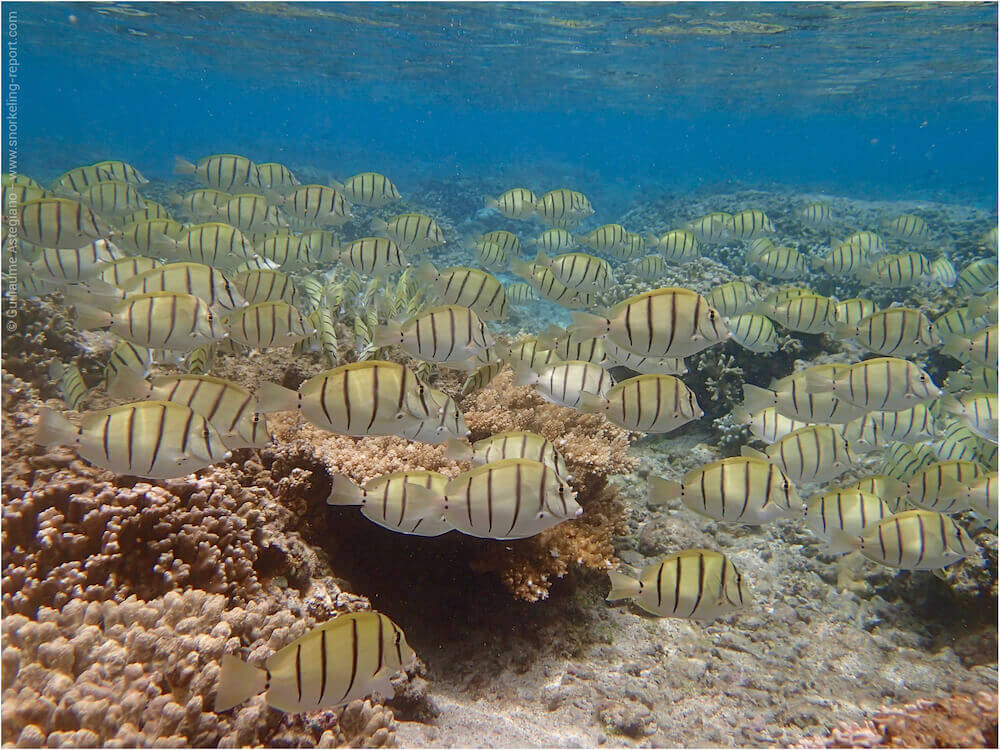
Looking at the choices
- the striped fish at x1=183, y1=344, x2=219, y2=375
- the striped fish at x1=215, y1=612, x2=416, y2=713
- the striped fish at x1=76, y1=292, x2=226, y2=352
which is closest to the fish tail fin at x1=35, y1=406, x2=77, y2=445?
the striped fish at x1=76, y1=292, x2=226, y2=352

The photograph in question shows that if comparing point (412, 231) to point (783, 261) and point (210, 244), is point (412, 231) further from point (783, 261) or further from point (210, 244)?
point (783, 261)

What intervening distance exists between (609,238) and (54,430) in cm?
705

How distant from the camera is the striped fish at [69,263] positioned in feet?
15.6

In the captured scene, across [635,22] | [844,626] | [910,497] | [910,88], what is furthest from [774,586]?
[910,88]

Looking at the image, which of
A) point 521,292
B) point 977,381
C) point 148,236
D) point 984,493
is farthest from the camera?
point 521,292

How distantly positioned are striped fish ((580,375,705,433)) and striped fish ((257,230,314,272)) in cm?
434

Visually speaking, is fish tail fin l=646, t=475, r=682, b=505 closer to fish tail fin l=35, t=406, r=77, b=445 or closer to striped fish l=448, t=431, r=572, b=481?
striped fish l=448, t=431, r=572, b=481

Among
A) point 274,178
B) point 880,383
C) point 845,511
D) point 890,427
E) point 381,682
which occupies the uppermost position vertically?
point 274,178

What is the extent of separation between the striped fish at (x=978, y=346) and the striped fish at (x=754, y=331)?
187cm

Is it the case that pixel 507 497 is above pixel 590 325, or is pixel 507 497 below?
below

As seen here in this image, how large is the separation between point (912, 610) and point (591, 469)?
327cm

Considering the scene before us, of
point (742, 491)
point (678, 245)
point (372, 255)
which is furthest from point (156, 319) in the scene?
point (678, 245)

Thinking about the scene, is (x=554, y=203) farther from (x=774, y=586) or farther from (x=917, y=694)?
(x=917, y=694)

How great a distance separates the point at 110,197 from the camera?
254 inches
